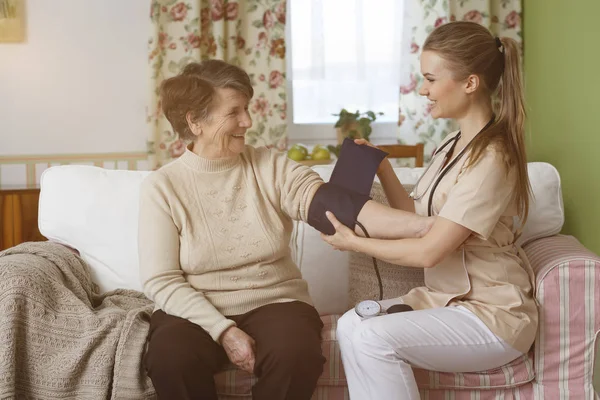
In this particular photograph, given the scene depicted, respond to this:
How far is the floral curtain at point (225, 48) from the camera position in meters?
3.62

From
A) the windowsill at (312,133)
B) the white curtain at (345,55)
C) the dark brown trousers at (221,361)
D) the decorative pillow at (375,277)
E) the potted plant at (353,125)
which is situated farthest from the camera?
the windowsill at (312,133)

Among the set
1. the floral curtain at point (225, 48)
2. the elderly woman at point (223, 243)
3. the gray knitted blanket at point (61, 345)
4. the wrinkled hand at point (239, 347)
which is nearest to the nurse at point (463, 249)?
the elderly woman at point (223, 243)

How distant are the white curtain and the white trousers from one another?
236 cm

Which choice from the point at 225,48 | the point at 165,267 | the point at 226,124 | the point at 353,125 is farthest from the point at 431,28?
the point at 165,267

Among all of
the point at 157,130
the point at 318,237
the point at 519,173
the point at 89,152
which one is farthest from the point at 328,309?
the point at 89,152

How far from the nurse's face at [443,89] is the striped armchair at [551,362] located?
51 cm

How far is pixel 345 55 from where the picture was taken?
13.1 feet

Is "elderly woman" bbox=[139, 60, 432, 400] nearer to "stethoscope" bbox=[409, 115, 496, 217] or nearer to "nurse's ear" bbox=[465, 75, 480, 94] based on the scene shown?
"stethoscope" bbox=[409, 115, 496, 217]

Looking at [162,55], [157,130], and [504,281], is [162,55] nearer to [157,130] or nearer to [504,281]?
[157,130]

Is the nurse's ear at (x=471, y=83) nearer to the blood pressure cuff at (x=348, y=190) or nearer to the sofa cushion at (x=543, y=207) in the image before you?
the blood pressure cuff at (x=348, y=190)

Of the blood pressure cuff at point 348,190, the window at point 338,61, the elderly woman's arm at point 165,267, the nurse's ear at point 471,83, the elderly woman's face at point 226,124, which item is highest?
the window at point 338,61

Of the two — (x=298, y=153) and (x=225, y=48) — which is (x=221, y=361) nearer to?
(x=298, y=153)

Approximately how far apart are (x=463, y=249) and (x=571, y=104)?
51.9 inches

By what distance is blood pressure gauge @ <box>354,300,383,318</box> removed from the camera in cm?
190
